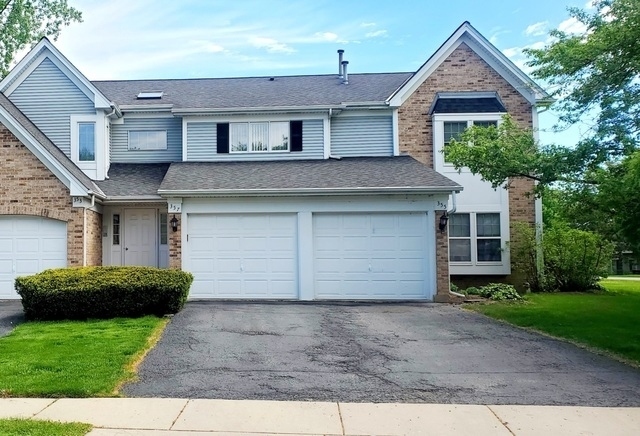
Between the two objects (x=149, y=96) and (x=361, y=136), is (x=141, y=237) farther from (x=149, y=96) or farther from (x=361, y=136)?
(x=361, y=136)

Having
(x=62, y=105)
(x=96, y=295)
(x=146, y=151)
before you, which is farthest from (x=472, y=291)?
(x=62, y=105)

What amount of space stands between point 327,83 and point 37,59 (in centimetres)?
990

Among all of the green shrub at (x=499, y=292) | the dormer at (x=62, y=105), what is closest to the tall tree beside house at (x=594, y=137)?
the green shrub at (x=499, y=292)

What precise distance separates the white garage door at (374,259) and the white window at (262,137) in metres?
4.20

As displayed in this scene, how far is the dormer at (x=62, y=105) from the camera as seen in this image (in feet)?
53.8

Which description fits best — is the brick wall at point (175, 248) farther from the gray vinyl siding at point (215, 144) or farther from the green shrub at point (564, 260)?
the green shrub at point (564, 260)

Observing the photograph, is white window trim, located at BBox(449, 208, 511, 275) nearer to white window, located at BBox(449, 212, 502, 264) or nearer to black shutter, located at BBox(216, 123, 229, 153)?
white window, located at BBox(449, 212, 502, 264)

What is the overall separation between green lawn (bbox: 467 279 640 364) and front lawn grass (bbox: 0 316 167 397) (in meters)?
7.43

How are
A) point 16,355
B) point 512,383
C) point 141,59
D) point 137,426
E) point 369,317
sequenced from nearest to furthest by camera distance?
1. point 137,426
2. point 512,383
3. point 16,355
4. point 369,317
5. point 141,59

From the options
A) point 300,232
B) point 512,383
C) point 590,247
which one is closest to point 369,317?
point 300,232

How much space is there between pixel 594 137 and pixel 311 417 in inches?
349

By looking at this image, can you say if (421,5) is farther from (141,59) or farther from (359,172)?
(141,59)

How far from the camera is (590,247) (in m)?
17.3

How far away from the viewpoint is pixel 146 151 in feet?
58.3
